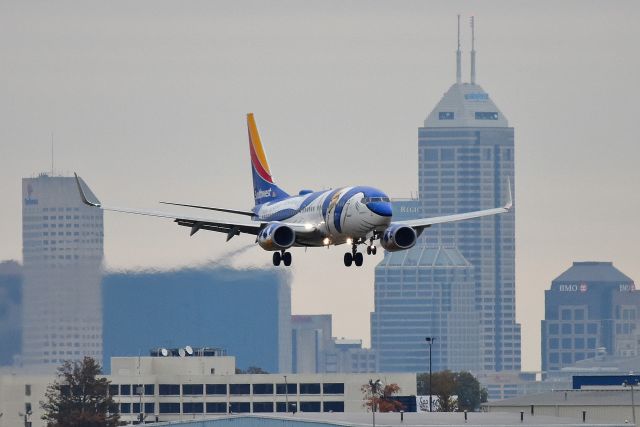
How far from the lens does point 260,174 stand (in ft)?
513

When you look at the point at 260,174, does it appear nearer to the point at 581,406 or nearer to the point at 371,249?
the point at 371,249

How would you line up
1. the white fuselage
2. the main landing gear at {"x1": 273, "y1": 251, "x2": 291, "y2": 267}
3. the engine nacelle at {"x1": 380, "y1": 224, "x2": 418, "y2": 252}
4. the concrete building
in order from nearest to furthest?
1. the white fuselage
2. the engine nacelle at {"x1": 380, "y1": 224, "x2": 418, "y2": 252}
3. the main landing gear at {"x1": 273, "y1": 251, "x2": 291, "y2": 267}
4. the concrete building

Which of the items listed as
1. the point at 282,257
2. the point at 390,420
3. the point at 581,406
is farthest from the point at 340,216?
the point at 581,406

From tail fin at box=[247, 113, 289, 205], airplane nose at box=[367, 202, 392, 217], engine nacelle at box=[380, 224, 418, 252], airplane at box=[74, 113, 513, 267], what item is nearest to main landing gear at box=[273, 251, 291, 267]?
airplane at box=[74, 113, 513, 267]

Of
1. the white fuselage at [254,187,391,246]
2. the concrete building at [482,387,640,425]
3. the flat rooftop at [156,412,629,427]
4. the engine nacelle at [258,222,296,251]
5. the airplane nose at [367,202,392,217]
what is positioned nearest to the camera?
the airplane nose at [367,202,392,217]

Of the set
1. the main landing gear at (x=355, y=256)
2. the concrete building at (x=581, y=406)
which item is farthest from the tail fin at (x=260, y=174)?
the concrete building at (x=581, y=406)

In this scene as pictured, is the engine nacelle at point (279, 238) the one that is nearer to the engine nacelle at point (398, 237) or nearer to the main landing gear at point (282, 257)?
the main landing gear at point (282, 257)

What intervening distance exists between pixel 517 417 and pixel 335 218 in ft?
135

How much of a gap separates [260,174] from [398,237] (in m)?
27.7

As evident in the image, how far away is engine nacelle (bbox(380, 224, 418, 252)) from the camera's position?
13012 cm

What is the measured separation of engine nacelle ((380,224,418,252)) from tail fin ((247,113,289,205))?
776 inches

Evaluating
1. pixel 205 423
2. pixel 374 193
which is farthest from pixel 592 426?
pixel 205 423

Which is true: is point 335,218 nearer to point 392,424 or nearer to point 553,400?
point 392,424

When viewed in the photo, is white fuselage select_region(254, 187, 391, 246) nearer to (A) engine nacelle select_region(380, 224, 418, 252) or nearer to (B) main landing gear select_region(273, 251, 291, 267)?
(A) engine nacelle select_region(380, 224, 418, 252)
